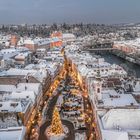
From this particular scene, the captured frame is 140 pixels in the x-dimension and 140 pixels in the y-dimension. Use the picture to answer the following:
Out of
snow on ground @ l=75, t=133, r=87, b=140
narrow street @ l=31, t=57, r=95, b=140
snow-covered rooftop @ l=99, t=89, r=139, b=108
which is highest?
snow-covered rooftop @ l=99, t=89, r=139, b=108

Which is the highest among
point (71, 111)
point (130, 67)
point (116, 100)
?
point (116, 100)

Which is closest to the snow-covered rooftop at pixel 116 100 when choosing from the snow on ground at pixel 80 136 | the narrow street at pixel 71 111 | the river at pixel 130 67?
the narrow street at pixel 71 111

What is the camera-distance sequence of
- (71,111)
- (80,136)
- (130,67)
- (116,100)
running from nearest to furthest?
(80,136)
(116,100)
(71,111)
(130,67)

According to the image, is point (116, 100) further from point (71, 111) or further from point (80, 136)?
point (71, 111)

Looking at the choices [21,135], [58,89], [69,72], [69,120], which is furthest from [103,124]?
[69,72]

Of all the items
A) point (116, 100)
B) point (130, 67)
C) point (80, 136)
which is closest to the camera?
point (80, 136)

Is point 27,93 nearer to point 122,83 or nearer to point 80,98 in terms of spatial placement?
point 80,98

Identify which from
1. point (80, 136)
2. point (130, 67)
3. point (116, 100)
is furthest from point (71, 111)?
point (130, 67)

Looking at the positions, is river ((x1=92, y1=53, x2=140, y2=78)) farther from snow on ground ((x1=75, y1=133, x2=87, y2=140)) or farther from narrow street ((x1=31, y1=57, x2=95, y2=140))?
snow on ground ((x1=75, y1=133, x2=87, y2=140))

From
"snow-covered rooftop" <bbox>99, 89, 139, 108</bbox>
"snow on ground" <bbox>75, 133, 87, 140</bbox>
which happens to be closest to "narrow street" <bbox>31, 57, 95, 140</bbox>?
"snow on ground" <bbox>75, 133, 87, 140</bbox>

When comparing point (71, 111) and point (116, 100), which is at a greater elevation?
point (116, 100)

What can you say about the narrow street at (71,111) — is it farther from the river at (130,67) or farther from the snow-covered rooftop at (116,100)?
the river at (130,67)
